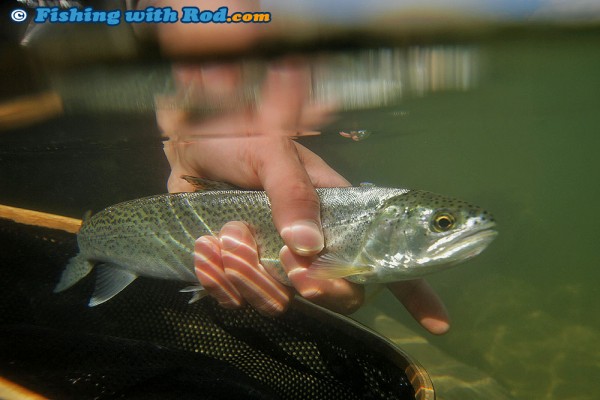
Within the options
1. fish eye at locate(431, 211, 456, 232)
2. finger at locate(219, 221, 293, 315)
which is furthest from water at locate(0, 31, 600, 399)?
finger at locate(219, 221, 293, 315)

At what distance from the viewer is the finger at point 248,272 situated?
282cm

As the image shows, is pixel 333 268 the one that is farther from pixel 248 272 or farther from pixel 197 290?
pixel 197 290

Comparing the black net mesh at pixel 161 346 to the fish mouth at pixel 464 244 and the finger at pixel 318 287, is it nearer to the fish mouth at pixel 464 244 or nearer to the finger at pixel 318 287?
the finger at pixel 318 287

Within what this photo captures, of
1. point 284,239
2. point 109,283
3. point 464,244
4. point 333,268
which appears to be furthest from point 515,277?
point 109,283

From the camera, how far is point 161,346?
9.86 feet

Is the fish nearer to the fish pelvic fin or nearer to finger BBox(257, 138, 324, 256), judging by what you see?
the fish pelvic fin

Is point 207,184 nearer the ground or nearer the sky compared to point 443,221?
nearer the sky

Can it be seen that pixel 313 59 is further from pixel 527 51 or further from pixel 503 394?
pixel 503 394

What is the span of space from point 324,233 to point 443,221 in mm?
903

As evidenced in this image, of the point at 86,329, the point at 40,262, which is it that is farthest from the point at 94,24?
the point at 86,329

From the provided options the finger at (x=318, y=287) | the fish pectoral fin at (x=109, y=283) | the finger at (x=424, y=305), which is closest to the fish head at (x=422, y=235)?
the finger at (x=318, y=287)

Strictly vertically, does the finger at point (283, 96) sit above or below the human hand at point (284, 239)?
above

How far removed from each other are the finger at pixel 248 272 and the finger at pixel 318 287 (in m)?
0.19

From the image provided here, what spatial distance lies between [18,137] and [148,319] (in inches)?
212
